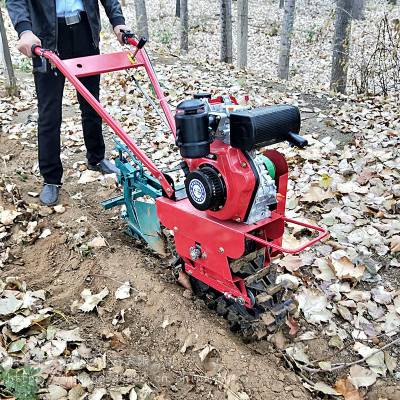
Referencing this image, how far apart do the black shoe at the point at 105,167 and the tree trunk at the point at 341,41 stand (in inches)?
201

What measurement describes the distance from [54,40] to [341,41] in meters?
6.18

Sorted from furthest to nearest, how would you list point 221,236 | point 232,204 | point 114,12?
point 114,12 < point 221,236 < point 232,204

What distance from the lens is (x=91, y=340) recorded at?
2.92 metres

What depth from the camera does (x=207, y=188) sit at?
8.60 ft

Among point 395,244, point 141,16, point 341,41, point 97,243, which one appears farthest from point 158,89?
point 141,16

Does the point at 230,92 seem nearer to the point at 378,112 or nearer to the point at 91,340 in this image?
the point at 378,112

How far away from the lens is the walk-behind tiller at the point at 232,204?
259 cm

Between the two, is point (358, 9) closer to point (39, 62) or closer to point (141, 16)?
point (141, 16)

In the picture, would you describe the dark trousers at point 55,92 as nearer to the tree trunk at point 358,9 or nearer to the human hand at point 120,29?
the human hand at point 120,29

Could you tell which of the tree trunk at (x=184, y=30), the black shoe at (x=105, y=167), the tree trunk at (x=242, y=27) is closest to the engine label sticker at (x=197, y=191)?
the black shoe at (x=105, y=167)

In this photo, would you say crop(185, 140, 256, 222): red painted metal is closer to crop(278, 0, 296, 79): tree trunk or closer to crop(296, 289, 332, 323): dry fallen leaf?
crop(296, 289, 332, 323): dry fallen leaf

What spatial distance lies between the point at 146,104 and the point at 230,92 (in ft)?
4.29

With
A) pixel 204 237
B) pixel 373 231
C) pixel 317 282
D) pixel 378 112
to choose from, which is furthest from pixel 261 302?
pixel 378 112

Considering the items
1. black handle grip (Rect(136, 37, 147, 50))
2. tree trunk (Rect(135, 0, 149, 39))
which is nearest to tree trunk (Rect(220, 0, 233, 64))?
tree trunk (Rect(135, 0, 149, 39))
